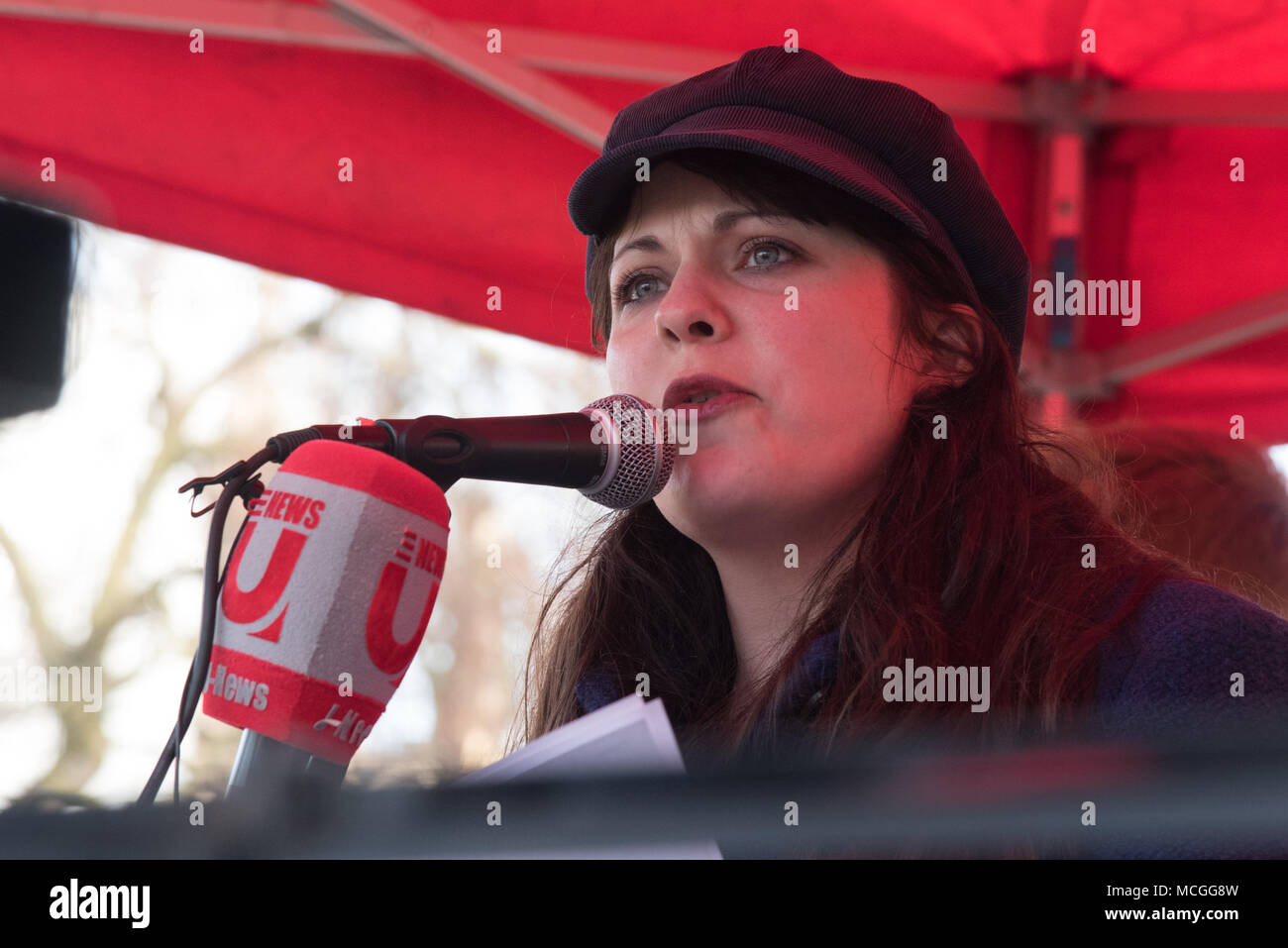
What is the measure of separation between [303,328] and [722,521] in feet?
11.6

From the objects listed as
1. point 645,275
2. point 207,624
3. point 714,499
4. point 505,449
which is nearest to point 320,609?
point 207,624

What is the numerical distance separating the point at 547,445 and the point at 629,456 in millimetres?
108

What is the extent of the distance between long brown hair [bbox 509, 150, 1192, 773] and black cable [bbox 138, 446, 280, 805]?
344 mm

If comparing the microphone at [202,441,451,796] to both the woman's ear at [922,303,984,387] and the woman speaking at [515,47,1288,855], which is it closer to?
the woman speaking at [515,47,1288,855]

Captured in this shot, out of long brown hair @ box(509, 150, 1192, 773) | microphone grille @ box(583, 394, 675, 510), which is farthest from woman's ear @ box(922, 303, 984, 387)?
microphone grille @ box(583, 394, 675, 510)

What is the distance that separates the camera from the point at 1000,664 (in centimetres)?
91

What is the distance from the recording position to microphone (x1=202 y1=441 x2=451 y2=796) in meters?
0.58

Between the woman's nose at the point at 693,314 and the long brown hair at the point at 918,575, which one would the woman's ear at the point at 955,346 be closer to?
the long brown hair at the point at 918,575

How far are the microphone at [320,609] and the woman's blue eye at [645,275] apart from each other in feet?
1.74

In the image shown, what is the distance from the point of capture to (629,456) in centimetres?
91

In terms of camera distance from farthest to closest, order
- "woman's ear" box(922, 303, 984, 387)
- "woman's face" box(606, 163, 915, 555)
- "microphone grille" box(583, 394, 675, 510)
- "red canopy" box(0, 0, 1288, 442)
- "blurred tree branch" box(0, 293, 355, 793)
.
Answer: "blurred tree branch" box(0, 293, 355, 793), "red canopy" box(0, 0, 1288, 442), "woman's ear" box(922, 303, 984, 387), "woman's face" box(606, 163, 915, 555), "microphone grille" box(583, 394, 675, 510)

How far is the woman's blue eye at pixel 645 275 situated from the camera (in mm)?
1089

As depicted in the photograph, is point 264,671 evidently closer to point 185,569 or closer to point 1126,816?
point 1126,816
